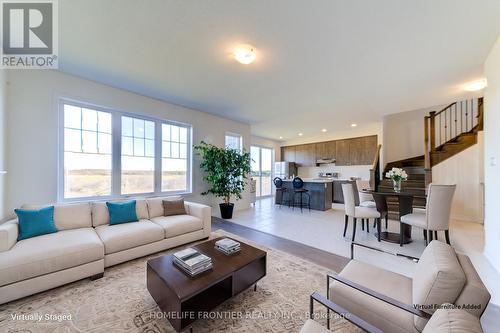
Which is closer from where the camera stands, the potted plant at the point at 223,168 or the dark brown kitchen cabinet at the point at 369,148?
the potted plant at the point at 223,168

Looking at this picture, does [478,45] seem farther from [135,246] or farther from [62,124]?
[62,124]

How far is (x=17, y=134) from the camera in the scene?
2770mm

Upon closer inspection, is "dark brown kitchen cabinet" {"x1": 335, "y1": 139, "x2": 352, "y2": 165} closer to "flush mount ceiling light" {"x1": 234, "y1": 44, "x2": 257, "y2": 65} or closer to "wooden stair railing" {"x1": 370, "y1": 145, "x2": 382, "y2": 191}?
"wooden stair railing" {"x1": 370, "y1": 145, "x2": 382, "y2": 191}

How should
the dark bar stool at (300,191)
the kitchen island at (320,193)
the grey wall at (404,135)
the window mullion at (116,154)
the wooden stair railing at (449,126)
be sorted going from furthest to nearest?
1. the grey wall at (404,135)
2. the dark bar stool at (300,191)
3. the kitchen island at (320,193)
4. the wooden stair railing at (449,126)
5. the window mullion at (116,154)

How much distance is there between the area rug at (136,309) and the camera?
1557 mm

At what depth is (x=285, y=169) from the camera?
28.7ft

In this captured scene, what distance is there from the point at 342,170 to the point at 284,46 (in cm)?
640

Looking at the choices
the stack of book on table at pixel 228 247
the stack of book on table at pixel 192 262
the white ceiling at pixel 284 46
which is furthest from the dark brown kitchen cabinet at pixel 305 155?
the stack of book on table at pixel 192 262

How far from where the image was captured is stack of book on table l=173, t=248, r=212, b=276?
5.54ft

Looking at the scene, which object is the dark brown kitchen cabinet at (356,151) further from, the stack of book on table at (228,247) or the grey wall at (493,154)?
the stack of book on table at (228,247)

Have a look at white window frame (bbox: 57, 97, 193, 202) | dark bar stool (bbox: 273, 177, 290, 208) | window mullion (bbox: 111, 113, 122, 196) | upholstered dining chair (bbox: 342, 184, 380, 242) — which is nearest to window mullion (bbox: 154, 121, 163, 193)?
white window frame (bbox: 57, 97, 193, 202)

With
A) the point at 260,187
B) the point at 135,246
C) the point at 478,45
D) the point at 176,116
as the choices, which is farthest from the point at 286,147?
the point at 135,246

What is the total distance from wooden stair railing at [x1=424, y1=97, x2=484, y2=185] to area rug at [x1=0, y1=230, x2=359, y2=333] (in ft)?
17.1

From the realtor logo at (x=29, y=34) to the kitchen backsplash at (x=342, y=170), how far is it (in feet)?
26.8
